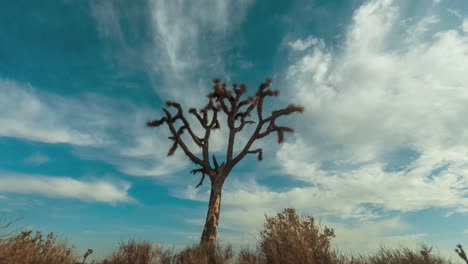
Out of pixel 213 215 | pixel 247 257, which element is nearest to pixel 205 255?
pixel 247 257

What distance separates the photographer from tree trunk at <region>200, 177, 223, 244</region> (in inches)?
506

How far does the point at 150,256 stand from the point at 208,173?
581cm

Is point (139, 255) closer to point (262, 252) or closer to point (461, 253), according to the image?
point (262, 252)

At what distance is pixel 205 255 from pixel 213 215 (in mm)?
4204

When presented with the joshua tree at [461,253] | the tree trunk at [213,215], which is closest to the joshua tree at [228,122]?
the tree trunk at [213,215]

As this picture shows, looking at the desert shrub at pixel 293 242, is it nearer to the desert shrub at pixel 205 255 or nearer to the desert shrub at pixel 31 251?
the desert shrub at pixel 205 255

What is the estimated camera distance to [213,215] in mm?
13273

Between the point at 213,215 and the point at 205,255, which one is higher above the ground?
the point at 213,215

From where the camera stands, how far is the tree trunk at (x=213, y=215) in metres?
12.9

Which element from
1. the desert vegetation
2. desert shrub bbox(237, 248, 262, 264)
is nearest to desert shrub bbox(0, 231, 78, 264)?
the desert vegetation

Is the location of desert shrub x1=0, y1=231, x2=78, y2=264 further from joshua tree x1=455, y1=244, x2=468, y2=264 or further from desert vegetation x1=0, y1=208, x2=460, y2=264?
joshua tree x1=455, y1=244, x2=468, y2=264

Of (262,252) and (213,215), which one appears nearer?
(262,252)

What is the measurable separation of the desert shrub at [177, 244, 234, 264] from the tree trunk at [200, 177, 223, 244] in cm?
253

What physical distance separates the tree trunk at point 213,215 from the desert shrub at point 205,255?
2535 millimetres
